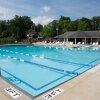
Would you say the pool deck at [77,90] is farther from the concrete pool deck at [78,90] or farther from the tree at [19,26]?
the tree at [19,26]

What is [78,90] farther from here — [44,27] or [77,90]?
[44,27]

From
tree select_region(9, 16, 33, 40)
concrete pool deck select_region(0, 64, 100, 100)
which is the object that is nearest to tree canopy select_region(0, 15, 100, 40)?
tree select_region(9, 16, 33, 40)

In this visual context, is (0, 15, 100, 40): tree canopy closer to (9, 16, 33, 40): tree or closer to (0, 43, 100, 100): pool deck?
(9, 16, 33, 40): tree

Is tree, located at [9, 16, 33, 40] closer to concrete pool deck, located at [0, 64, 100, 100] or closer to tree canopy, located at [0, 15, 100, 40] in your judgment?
tree canopy, located at [0, 15, 100, 40]

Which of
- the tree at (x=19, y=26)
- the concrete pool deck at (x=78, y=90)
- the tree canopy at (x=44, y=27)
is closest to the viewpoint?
the concrete pool deck at (x=78, y=90)

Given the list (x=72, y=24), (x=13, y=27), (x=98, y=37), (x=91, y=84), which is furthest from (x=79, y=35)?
(x=91, y=84)

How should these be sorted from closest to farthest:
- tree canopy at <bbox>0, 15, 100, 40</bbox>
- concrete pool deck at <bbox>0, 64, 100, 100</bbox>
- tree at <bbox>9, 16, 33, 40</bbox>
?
concrete pool deck at <bbox>0, 64, 100, 100</bbox> < tree canopy at <bbox>0, 15, 100, 40</bbox> < tree at <bbox>9, 16, 33, 40</bbox>

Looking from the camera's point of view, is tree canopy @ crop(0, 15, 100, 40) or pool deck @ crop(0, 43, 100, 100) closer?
pool deck @ crop(0, 43, 100, 100)

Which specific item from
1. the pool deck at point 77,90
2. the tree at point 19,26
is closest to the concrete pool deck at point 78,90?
the pool deck at point 77,90

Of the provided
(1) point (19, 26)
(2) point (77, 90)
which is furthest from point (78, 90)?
(1) point (19, 26)

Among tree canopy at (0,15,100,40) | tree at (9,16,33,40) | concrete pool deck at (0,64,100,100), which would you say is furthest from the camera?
tree at (9,16,33,40)

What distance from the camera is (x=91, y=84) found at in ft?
21.5

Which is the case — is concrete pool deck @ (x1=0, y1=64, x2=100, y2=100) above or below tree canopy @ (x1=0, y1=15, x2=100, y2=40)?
below

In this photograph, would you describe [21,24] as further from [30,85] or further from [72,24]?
[30,85]
